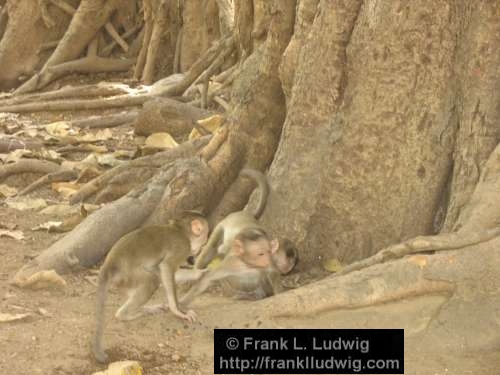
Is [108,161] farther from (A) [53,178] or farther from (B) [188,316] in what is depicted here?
(B) [188,316]

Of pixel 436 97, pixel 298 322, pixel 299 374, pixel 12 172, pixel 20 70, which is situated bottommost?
pixel 299 374

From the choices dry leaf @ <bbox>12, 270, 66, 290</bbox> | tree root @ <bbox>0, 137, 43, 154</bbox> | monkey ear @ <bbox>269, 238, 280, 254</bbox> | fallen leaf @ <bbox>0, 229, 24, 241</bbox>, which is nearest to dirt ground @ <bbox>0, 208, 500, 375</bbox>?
dry leaf @ <bbox>12, 270, 66, 290</bbox>

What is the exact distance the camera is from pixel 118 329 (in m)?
4.34

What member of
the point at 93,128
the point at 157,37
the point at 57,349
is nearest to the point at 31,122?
the point at 93,128

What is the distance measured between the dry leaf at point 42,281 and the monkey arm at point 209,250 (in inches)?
32.4

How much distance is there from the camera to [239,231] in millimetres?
5023

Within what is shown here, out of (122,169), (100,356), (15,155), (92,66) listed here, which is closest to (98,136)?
(15,155)

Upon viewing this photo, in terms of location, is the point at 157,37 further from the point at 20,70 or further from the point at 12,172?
the point at 12,172

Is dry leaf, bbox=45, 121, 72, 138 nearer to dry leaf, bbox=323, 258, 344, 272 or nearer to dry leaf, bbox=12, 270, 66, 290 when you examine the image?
dry leaf, bbox=12, 270, 66, 290

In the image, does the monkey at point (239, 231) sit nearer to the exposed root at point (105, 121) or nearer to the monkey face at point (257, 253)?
the monkey face at point (257, 253)

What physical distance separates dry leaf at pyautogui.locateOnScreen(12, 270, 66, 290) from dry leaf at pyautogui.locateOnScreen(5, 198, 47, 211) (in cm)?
196

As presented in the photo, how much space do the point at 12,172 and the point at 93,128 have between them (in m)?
2.75

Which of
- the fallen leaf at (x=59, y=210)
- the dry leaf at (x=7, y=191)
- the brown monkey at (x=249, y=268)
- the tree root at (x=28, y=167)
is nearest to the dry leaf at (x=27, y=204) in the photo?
the fallen leaf at (x=59, y=210)

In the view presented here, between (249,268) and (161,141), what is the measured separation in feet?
12.4
